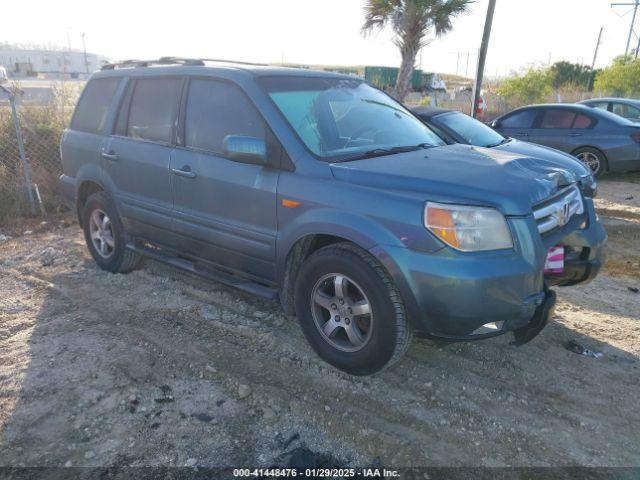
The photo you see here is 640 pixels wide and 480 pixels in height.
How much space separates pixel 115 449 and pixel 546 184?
2.93 metres

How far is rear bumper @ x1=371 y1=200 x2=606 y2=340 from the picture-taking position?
2779mm

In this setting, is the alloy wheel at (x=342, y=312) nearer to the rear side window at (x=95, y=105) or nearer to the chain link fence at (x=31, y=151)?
the rear side window at (x=95, y=105)

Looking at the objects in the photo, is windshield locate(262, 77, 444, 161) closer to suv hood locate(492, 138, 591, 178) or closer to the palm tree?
suv hood locate(492, 138, 591, 178)

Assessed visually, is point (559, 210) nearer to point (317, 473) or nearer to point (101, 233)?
point (317, 473)

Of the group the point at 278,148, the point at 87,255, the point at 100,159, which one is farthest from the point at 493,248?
the point at 87,255

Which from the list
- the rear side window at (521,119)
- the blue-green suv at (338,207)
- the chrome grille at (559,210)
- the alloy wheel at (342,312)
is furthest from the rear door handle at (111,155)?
the rear side window at (521,119)

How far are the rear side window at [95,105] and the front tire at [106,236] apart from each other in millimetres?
695

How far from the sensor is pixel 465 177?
304 cm

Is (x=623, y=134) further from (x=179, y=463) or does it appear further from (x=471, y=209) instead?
(x=179, y=463)

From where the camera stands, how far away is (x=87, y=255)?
5.87 meters

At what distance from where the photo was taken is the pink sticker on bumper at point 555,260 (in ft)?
10.9

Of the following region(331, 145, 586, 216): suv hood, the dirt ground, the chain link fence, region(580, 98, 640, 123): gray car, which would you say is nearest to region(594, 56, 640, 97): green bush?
region(580, 98, 640, 123): gray car

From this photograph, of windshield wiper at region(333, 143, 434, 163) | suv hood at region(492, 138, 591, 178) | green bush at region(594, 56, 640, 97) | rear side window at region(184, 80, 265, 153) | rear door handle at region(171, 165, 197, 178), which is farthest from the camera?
green bush at region(594, 56, 640, 97)

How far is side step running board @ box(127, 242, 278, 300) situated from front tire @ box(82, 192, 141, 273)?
0.71 ft
